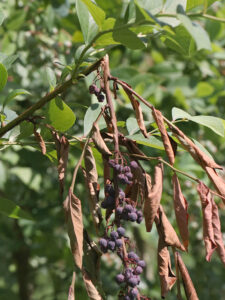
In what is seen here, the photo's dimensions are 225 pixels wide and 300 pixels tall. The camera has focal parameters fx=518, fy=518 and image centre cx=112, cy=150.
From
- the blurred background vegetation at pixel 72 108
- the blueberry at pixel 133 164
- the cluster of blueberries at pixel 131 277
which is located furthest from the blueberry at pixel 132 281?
the blurred background vegetation at pixel 72 108

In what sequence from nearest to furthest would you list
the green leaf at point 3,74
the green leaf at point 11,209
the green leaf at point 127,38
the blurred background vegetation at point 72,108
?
1. the green leaf at point 127,38
2. the green leaf at point 3,74
3. the green leaf at point 11,209
4. the blurred background vegetation at point 72,108

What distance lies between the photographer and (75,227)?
522 millimetres

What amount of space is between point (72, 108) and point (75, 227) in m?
0.76

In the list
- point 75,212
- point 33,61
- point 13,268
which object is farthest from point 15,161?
point 75,212

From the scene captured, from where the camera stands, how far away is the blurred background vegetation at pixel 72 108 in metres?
1.51

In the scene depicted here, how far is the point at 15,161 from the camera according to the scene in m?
1.62

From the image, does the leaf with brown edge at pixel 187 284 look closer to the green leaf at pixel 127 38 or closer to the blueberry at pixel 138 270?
the blueberry at pixel 138 270

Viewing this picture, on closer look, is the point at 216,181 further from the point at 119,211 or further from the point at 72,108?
the point at 72,108

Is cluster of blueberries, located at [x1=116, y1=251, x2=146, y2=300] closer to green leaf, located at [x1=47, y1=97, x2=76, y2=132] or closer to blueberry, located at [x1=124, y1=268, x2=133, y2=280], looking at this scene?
blueberry, located at [x1=124, y1=268, x2=133, y2=280]

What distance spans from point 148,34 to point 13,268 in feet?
6.32

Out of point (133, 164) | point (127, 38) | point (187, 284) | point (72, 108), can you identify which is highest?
point (127, 38)

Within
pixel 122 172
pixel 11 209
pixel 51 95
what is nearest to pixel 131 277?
pixel 122 172

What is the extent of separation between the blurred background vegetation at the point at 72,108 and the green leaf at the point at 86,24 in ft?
1.67

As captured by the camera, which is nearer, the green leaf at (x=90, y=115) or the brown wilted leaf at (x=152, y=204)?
the brown wilted leaf at (x=152, y=204)
